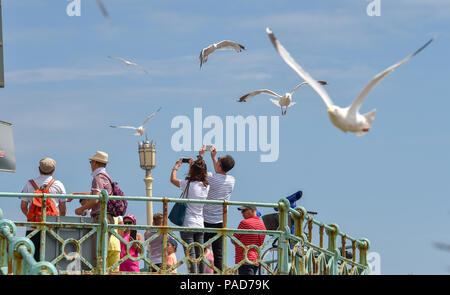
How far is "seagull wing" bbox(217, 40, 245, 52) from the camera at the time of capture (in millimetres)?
24531

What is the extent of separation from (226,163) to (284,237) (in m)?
1.39

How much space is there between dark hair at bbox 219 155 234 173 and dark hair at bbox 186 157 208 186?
0.23 meters

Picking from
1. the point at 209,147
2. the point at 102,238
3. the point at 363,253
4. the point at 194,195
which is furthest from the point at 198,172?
the point at 363,253

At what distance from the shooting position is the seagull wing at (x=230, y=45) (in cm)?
2453

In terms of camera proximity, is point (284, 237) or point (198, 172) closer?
point (198, 172)

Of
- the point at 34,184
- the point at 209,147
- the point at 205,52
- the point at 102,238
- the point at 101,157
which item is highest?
the point at 205,52

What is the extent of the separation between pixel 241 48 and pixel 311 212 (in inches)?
361

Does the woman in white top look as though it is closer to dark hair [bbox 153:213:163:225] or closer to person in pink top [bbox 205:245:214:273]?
person in pink top [bbox 205:245:214:273]

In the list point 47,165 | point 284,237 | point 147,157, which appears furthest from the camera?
point 147,157

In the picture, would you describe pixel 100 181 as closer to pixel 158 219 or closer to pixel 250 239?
pixel 158 219

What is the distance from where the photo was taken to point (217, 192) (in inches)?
578

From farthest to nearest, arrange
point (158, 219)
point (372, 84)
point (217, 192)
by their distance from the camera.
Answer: point (158, 219) < point (217, 192) < point (372, 84)
